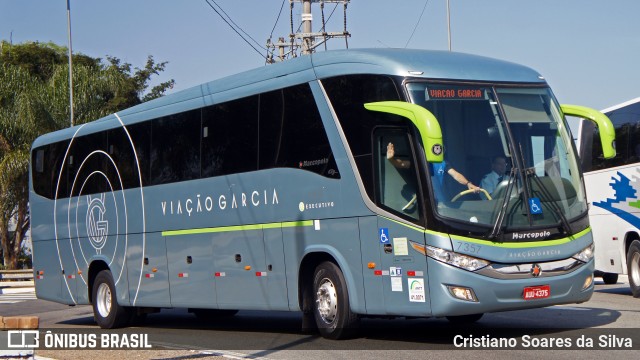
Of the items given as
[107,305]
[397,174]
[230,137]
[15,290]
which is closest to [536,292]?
[397,174]

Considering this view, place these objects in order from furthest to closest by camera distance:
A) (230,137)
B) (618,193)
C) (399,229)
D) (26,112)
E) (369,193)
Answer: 1. (26,112)
2. (618,193)
3. (230,137)
4. (369,193)
5. (399,229)

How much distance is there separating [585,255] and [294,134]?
4.35 m

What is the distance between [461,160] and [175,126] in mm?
7034

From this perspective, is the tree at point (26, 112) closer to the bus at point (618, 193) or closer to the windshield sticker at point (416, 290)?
the bus at point (618, 193)

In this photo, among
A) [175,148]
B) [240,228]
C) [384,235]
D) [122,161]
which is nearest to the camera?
[384,235]

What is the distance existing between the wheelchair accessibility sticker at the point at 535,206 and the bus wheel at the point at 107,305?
9.54m

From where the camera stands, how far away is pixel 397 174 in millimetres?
12648

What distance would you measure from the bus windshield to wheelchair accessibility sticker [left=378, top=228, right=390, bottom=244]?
0.91 m

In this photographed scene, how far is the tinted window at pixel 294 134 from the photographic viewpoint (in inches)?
545

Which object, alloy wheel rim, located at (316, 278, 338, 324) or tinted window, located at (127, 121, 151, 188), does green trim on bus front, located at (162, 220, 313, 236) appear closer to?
alloy wheel rim, located at (316, 278, 338, 324)

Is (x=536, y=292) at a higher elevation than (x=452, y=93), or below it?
below

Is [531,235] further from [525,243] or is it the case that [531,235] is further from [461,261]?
[461,261]

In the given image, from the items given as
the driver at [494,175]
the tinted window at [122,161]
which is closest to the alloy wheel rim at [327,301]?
the driver at [494,175]

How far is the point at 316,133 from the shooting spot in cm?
1395
